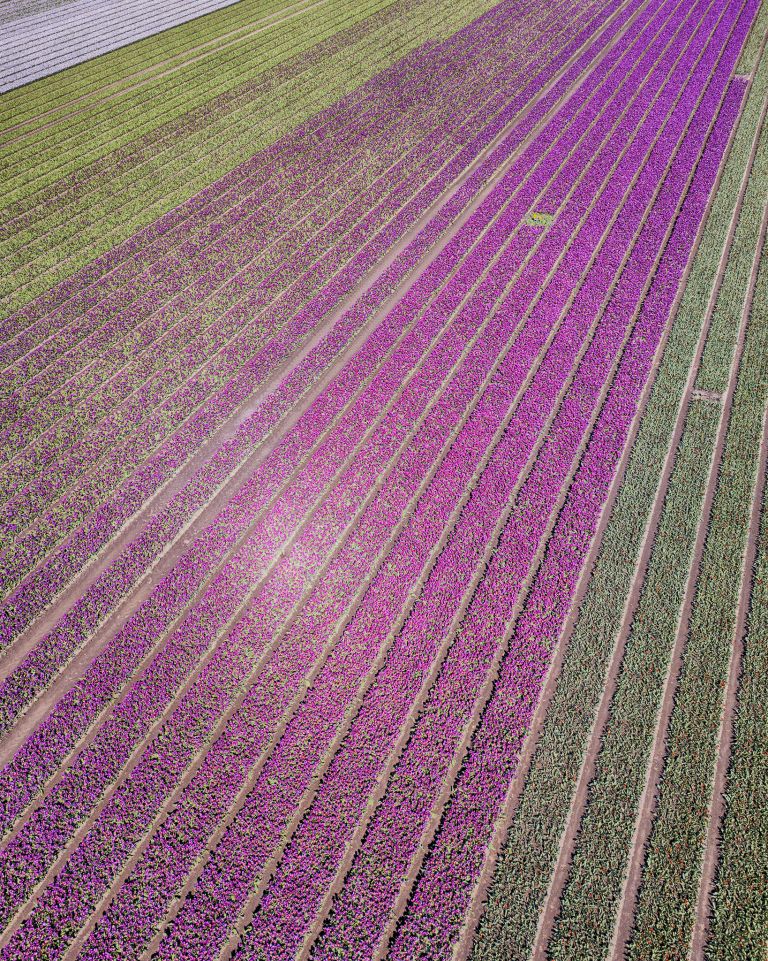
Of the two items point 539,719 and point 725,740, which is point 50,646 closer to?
point 539,719

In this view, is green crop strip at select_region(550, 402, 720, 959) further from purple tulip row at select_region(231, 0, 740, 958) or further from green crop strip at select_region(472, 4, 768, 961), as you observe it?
purple tulip row at select_region(231, 0, 740, 958)

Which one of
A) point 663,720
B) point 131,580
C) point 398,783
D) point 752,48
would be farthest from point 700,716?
point 752,48

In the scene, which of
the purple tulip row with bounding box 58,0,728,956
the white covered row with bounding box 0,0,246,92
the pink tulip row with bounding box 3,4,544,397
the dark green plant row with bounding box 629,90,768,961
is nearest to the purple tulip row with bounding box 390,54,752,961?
the purple tulip row with bounding box 58,0,728,956

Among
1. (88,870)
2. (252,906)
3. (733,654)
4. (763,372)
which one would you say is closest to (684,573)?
(733,654)

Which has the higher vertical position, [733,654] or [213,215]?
[213,215]

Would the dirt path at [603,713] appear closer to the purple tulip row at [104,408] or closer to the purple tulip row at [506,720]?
the purple tulip row at [506,720]

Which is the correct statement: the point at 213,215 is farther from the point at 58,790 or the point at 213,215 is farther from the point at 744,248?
the point at 58,790
